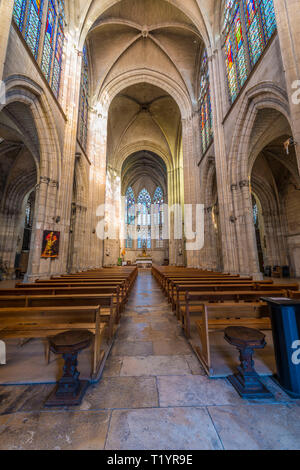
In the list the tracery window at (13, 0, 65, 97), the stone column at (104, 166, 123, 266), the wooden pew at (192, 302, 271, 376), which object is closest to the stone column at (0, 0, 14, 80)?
the tracery window at (13, 0, 65, 97)

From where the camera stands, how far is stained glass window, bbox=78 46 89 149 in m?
12.4

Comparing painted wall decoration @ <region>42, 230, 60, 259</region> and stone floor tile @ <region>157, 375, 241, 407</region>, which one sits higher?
painted wall decoration @ <region>42, 230, 60, 259</region>

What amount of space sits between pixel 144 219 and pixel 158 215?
8.93ft

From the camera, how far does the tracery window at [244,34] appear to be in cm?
676

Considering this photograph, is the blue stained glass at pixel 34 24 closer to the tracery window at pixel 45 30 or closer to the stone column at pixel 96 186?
the tracery window at pixel 45 30

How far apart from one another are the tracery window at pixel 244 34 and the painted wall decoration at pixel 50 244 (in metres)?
10.2

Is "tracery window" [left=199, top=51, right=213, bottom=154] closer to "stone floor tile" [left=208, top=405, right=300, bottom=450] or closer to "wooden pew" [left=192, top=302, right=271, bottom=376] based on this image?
"wooden pew" [left=192, top=302, right=271, bottom=376]

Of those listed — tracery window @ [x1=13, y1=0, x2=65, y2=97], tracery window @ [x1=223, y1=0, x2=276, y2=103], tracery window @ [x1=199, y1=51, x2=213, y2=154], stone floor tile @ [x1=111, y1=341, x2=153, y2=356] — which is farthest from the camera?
tracery window @ [x1=199, y1=51, x2=213, y2=154]

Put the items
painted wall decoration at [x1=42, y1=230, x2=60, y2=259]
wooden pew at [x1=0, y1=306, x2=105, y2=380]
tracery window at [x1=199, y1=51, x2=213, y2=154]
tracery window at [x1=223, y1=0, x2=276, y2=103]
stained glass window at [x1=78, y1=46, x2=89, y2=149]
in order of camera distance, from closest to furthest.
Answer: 1. wooden pew at [x1=0, y1=306, x2=105, y2=380]
2. tracery window at [x1=223, y1=0, x2=276, y2=103]
3. painted wall decoration at [x1=42, y1=230, x2=60, y2=259]
4. stained glass window at [x1=78, y1=46, x2=89, y2=149]
5. tracery window at [x1=199, y1=51, x2=213, y2=154]

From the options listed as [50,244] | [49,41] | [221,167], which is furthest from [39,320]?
[49,41]

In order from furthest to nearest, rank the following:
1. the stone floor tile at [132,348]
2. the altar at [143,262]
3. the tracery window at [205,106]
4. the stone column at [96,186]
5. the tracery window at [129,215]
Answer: the tracery window at [129,215] → the altar at [143,262] → the stone column at [96,186] → the tracery window at [205,106] → the stone floor tile at [132,348]

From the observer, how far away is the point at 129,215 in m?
36.1

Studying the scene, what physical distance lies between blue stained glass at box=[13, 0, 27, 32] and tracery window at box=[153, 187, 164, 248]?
29565 mm

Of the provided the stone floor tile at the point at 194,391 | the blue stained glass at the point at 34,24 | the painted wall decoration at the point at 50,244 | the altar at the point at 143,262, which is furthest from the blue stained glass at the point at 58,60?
the altar at the point at 143,262
